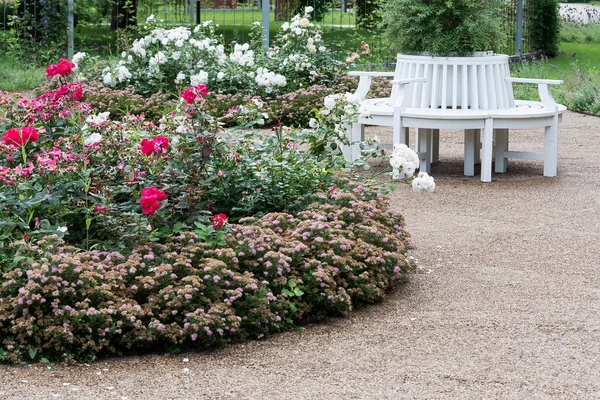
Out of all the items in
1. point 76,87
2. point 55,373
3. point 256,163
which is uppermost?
point 76,87

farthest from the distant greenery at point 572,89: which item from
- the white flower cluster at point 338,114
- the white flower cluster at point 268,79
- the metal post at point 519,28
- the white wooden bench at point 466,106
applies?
the white flower cluster at point 338,114

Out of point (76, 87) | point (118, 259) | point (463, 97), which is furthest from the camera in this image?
point (463, 97)

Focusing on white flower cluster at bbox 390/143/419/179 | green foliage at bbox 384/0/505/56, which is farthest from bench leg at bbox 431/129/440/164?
white flower cluster at bbox 390/143/419/179

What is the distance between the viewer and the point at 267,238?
416cm

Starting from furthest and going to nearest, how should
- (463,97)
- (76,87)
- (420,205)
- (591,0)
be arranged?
(591,0) → (463,97) → (420,205) → (76,87)

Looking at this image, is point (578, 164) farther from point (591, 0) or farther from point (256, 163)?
point (591, 0)

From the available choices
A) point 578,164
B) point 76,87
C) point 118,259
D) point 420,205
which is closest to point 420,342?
point 118,259

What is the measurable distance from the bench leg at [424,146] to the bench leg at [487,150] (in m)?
0.53

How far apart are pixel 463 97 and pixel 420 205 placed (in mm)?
1456

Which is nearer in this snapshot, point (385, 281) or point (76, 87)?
point (385, 281)

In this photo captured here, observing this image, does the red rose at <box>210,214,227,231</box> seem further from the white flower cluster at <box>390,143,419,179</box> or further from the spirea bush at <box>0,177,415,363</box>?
the white flower cluster at <box>390,143,419,179</box>

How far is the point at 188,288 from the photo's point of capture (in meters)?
3.71

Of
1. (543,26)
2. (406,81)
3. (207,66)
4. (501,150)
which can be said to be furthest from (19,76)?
A: (543,26)

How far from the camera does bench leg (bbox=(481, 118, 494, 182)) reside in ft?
23.4
